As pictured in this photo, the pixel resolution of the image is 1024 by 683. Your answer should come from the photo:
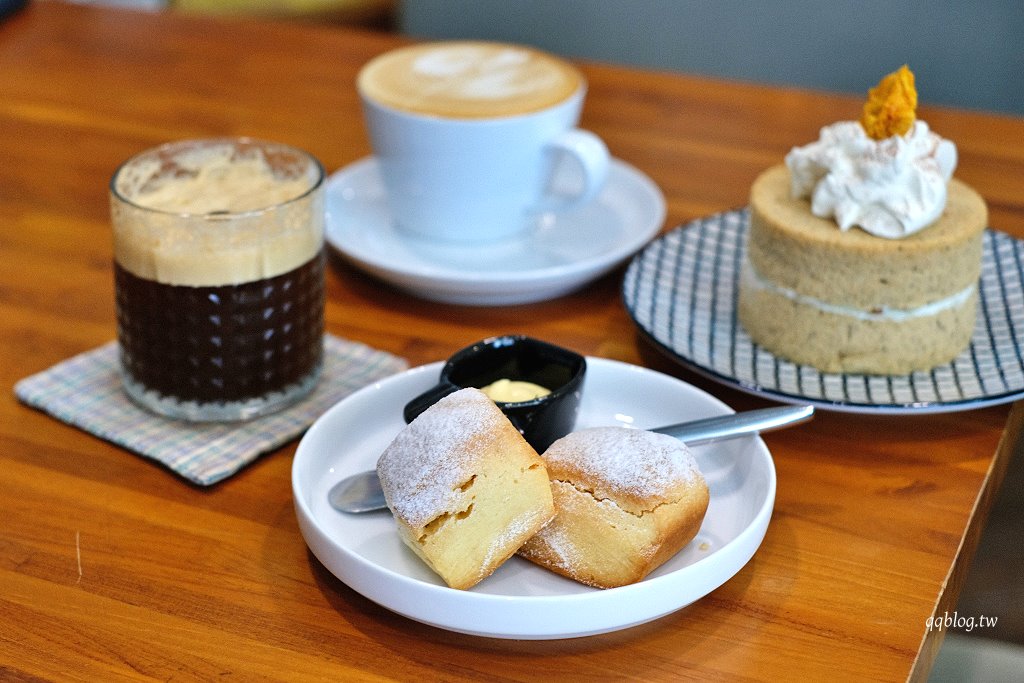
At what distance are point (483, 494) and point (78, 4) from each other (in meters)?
1.64

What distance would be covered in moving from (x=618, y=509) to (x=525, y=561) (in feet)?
0.26

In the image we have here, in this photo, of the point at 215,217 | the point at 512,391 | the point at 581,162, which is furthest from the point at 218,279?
the point at 581,162

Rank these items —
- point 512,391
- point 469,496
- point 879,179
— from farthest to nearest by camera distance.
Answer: point 879,179
point 512,391
point 469,496

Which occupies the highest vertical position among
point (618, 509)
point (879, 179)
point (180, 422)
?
point (879, 179)

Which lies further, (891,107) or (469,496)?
(891,107)

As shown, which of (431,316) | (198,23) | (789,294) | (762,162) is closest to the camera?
(789,294)

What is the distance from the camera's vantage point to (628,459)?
73 cm

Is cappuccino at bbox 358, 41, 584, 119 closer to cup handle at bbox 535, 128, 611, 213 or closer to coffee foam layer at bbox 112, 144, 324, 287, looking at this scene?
cup handle at bbox 535, 128, 611, 213

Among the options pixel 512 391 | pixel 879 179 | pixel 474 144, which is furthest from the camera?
pixel 474 144

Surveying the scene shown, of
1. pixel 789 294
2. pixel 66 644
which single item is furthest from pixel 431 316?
pixel 66 644

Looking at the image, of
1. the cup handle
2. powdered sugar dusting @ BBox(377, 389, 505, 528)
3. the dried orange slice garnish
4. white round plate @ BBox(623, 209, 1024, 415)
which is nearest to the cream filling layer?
white round plate @ BBox(623, 209, 1024, 415)

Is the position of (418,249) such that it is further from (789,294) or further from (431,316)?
(789,294)

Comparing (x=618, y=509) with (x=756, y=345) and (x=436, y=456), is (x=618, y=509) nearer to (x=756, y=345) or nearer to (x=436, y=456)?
(x=436, y=456)

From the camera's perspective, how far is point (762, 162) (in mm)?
1479
